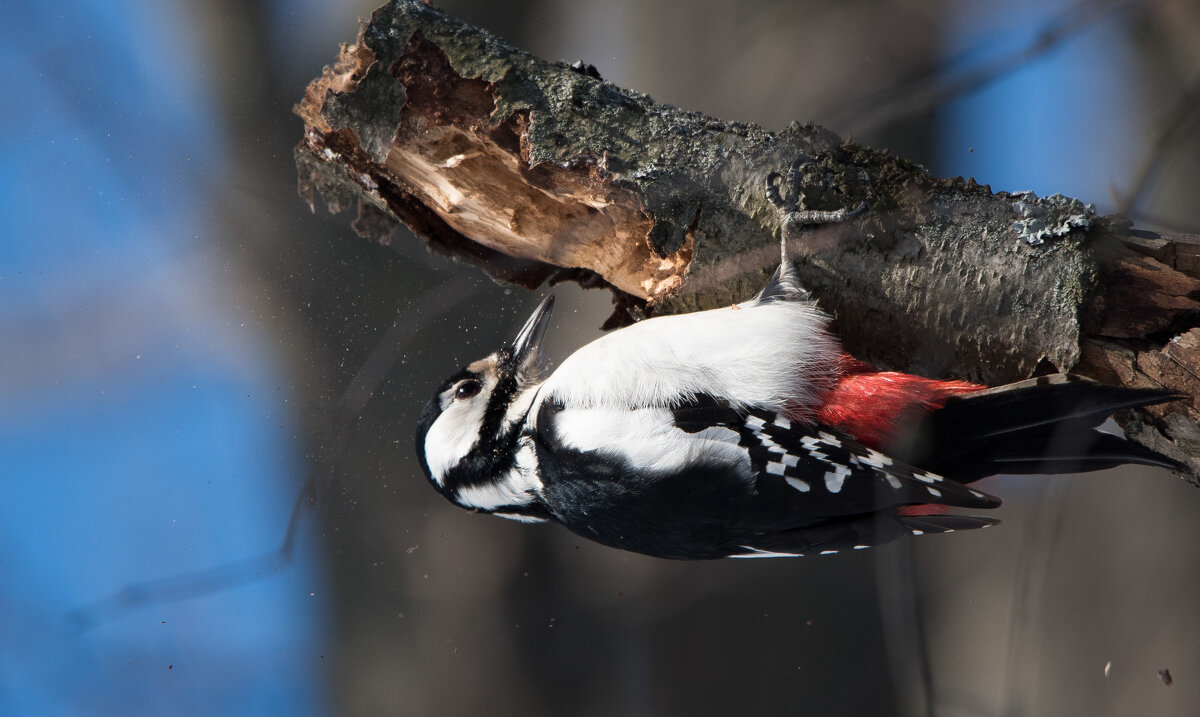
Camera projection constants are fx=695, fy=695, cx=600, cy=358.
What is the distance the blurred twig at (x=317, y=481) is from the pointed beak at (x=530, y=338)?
0.70ft

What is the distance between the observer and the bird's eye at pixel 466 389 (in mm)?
1187

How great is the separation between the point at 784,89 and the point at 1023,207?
0.50 m

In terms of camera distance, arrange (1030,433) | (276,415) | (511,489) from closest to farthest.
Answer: (1030,433) → (511,489) → (276,415)

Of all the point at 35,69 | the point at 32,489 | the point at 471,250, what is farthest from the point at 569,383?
the point at 35,69

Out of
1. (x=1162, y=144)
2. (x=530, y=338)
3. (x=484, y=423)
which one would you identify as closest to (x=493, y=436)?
(x=484, y=423)

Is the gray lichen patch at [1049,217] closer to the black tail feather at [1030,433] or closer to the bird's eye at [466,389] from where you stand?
the black tail feather at [1030,433]

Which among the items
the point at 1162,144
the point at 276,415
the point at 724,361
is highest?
the point at 1162,144

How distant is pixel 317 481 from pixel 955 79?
1.29 m

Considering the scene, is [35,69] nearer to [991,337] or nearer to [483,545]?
[483,545]

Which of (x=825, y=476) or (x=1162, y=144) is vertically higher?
(x=1162, y=144)

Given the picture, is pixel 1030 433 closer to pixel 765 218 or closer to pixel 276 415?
pixel 765 218

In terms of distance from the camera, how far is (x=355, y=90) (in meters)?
1.03

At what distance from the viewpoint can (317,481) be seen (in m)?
1.37

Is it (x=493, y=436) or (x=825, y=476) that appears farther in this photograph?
(x=493, y=436)
